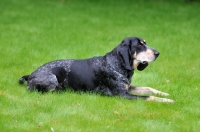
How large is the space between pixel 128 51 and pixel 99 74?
2.70ft

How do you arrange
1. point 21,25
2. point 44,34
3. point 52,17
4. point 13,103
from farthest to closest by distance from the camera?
point 52,17, point 21,25, point 44,34, point 13,103

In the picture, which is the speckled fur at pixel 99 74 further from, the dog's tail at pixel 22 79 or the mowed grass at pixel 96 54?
the dog's tail at pixel 22 79

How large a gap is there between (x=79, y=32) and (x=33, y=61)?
4.65 metres

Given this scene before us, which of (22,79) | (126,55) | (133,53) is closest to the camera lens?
(126,55)

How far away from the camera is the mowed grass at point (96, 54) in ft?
27.6

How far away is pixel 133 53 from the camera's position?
9930 mm

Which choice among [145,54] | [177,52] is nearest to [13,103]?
[145,54]

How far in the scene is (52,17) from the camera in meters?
19.8

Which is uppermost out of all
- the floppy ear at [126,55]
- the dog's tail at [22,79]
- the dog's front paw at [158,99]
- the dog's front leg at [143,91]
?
the floppy ear at [126,55]

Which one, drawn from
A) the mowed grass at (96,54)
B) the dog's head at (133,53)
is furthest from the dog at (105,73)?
the mowed grass at (96,54)

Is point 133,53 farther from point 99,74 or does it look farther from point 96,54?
point 96,54

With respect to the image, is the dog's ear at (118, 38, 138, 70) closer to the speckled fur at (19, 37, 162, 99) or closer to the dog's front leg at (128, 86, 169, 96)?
the speckled fur at (19, 37, 162, 99)

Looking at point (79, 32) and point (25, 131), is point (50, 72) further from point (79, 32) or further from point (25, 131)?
point (79, 32)

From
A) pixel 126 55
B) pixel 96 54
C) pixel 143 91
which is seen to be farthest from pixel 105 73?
pixel 96 54
